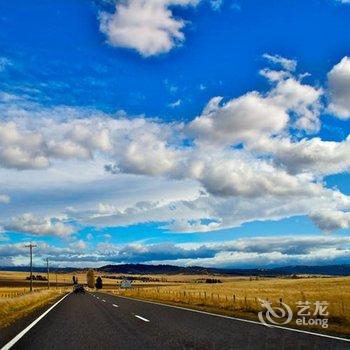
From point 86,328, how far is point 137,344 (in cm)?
479

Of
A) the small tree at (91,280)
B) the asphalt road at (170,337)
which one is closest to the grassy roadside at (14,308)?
the asphalt road at (170,337)

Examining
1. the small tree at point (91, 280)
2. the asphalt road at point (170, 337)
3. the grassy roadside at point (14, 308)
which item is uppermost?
the small tree at point (91, 280)

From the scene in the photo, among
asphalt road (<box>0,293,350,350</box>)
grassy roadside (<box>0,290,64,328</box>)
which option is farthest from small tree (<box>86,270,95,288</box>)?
asphalt road (<box>0,293,350,350</box>)

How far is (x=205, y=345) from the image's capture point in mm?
11258

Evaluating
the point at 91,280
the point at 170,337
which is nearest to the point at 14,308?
the point at 170,337

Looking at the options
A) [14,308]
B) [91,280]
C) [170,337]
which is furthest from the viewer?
[91,280]

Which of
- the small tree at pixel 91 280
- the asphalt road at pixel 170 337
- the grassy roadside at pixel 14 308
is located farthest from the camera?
the small tree at pixel 91 280

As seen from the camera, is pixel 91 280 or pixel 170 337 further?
pixel 91 280

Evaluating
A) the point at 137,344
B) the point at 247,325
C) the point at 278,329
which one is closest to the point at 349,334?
the point at 278,329

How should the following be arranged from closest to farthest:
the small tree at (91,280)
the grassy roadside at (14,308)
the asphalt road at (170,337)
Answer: the asphalt road at (170,337), the grassy roadside at (14,308), the small tree at (91,280)

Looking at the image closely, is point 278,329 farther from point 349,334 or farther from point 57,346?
point 57,346

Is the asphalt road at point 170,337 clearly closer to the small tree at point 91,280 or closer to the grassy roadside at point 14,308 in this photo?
the grassy roadside at point 14,308

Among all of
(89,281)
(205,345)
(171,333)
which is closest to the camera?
(205,345)

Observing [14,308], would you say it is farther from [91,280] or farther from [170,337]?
[91,280]
